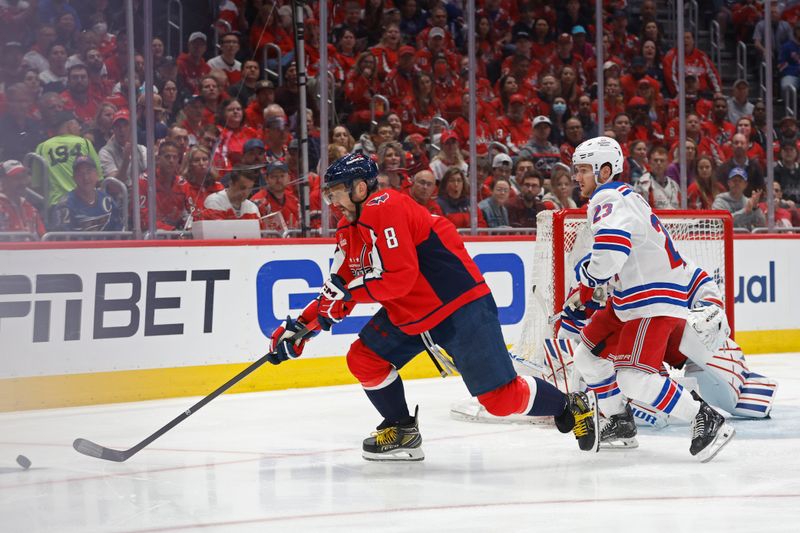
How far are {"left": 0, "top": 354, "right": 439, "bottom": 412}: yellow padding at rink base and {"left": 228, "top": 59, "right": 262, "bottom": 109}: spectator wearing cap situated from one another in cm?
171

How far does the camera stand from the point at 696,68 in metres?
9.80

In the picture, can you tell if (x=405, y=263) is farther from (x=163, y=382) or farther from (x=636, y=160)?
(x=636, y=160)

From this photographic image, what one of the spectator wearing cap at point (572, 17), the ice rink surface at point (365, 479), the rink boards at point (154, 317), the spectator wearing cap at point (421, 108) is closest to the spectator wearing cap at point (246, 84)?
the spectator wearing cap at point (421, 108)

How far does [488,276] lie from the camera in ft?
22.0

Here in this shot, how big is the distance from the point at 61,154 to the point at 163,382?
4.31 feet

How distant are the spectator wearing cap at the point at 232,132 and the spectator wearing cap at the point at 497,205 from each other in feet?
5.07

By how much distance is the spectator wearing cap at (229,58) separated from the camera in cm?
705

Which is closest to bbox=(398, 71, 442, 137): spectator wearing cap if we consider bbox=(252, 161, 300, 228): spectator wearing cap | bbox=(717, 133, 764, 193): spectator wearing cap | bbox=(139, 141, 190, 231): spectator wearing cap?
bbox=(252, 161, 300, 228): spectator wearing cap

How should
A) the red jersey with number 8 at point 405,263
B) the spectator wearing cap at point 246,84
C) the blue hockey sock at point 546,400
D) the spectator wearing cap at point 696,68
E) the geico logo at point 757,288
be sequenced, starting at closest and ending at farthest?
the red jersey with number 8 at point 405,263 → the blue hockey sock at point 546,400 → the spectator wearing cap at point 246,84 → the geico logo at point 757,288 → the spectator wearing cap at point 696,68

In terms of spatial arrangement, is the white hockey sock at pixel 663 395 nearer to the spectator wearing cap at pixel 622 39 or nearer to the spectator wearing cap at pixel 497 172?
the spectator wearing cap at pixel 497 172

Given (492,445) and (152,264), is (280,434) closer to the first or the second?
(492,445)

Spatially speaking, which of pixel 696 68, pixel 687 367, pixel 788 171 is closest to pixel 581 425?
pixel 687 367

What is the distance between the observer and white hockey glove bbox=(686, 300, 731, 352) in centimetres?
412

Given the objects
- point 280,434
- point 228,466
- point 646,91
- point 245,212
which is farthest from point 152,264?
point 646,91
